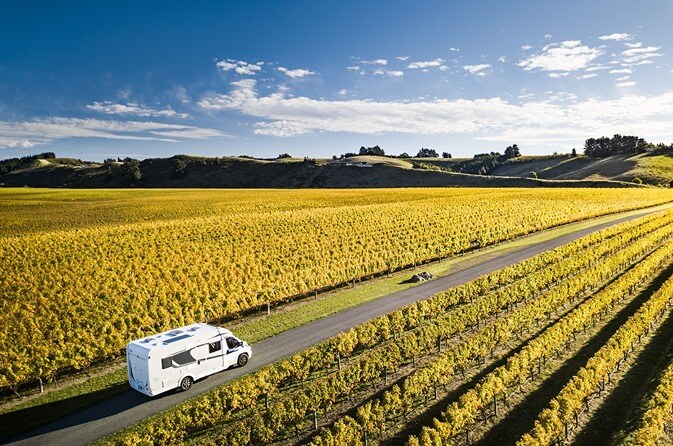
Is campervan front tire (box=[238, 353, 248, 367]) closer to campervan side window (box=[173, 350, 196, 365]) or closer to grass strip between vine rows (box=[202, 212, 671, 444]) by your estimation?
campervan side window (box=[173, 350, 196, 365])

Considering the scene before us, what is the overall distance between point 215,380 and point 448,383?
41.7 feet

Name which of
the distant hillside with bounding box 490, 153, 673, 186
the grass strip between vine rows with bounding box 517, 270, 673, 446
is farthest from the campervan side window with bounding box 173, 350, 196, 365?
the distant hillside with bounding box 490, 153, 673, 186

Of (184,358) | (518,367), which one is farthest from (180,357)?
(518,367)

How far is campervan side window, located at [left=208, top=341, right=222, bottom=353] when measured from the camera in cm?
2492

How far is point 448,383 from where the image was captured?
23094mm

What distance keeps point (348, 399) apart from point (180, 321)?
16458 mm

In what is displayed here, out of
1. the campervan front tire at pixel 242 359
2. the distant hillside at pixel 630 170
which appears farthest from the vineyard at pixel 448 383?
the distant hillside at pixel 630 170

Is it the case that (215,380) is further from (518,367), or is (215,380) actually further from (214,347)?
(518,367)

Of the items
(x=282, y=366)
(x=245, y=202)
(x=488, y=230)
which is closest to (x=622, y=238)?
(x=488, y=230)

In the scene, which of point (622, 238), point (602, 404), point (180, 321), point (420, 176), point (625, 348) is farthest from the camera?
point (420, 176)

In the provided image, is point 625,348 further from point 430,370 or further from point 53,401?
point 53,401

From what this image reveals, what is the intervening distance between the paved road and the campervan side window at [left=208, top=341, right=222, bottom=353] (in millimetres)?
1612

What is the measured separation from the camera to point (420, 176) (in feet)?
560

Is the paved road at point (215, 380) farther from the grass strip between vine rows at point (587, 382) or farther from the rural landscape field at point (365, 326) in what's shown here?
the grass strip between vine rows at point (587, 382)
